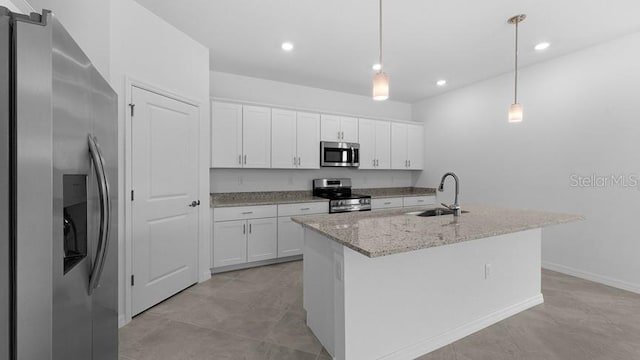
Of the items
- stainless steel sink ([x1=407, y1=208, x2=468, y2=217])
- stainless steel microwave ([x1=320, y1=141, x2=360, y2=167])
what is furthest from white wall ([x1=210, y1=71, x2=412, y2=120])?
stainless steel sink ([x1=407, y1=208, x2=468, y2=217])

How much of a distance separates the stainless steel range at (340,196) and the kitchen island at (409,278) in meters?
1.70

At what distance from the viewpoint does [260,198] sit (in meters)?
4.27

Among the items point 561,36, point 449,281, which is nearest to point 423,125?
point 561,36

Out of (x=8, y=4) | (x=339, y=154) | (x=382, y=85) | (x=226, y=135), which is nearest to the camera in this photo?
(x=8, y=4)

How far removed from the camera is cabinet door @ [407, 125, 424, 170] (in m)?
5.37

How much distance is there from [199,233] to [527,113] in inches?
178

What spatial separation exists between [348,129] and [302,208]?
1590 millimetres

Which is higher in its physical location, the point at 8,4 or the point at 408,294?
the point at 8,4

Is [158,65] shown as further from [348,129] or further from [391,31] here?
[348,129]

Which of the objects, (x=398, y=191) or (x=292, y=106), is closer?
(x=292, y=106)

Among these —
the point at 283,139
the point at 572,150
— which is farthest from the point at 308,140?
the point at 572,150

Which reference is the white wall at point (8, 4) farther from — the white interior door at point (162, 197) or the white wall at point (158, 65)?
the white interior door at point (162, 197)

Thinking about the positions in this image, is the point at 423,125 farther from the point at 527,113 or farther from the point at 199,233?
Answer: the point at 199,233

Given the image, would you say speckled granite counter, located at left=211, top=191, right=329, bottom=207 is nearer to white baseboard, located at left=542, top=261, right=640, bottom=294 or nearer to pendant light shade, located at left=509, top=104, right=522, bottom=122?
pendant light shade, located at left=509, top=104, right=522, bottom=122
